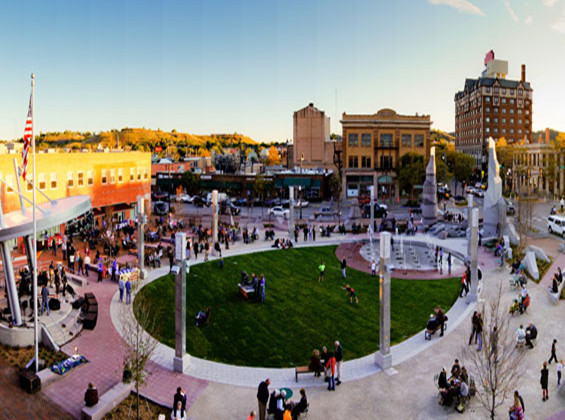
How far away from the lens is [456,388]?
555 inches

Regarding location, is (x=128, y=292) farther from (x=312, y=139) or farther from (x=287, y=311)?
(x=312, y=139)

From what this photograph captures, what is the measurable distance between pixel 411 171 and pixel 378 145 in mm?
10305

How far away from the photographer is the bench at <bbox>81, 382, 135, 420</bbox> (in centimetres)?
1347

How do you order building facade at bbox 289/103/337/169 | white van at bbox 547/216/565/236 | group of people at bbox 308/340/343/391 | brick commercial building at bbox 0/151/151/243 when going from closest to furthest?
group of people at bbox 308/340/343/391 < brick commercial building at bbox 0/151/151/243 < white van at bbox 547/216/565/236 < building facade at bbox 289/103/337/169

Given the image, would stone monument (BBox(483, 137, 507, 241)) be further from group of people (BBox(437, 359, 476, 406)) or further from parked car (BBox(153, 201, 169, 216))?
parked car (BBox(153, 201, 169, 216))

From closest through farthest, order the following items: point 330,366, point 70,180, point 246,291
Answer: point 330,366 < point 246,291 < point 70,180

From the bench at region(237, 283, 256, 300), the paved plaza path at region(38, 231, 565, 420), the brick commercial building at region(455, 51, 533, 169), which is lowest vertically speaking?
the paved plaza path at region(38, 231, 565, 420)

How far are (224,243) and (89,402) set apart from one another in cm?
2593

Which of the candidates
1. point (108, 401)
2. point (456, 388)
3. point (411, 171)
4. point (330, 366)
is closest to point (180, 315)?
point (108, 401)

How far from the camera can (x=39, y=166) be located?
3938 cm

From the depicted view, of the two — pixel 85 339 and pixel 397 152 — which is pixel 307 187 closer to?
pixel 397 152

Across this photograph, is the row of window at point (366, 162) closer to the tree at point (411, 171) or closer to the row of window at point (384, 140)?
the row of window at point (384, 140)

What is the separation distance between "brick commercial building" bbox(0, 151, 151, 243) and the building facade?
40.5 meters

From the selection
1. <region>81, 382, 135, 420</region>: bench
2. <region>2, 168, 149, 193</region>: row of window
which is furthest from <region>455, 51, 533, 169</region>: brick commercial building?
<region>81, 382, 135, 420</region>: bench
